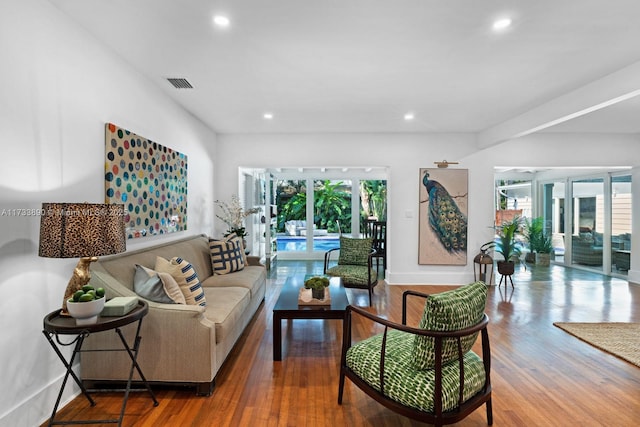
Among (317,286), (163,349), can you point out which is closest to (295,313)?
(317,286)

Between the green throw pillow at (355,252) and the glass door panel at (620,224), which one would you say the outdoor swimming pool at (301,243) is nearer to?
the green throw pillow at (355,252)

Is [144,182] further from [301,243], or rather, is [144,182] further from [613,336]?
[301,243]

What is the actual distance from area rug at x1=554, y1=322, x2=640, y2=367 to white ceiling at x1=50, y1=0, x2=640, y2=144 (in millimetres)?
2325

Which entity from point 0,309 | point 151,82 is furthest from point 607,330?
point 151,82

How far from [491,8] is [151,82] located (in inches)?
120

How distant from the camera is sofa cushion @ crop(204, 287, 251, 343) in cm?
258

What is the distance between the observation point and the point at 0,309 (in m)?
1.84

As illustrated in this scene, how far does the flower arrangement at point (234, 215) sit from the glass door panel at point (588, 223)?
6610 millimetres

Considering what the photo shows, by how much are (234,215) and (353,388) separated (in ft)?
12.1

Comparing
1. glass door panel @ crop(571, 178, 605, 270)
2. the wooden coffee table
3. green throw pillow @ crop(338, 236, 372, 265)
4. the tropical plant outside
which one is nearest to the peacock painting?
green throw pillow @ crop(338, 236, 372, 265)

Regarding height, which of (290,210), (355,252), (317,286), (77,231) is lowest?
(317,286)

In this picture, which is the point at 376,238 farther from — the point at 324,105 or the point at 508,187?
the point at 508,187

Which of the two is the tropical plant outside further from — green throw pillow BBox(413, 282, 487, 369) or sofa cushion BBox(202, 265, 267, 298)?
green throw pillow BBox(413, 282, 487, 369)

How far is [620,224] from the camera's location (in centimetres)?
645
